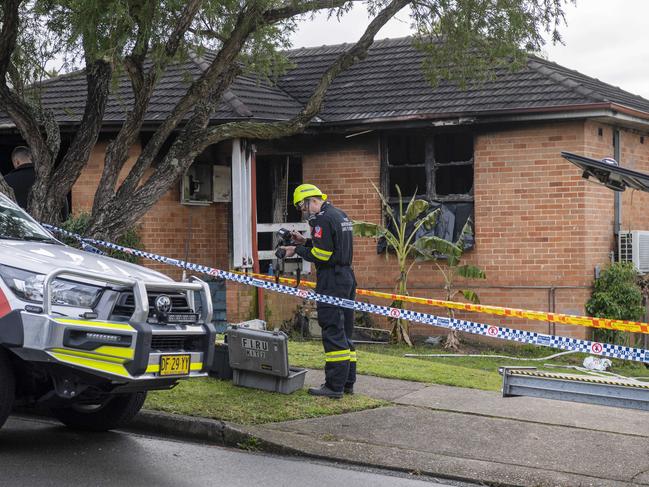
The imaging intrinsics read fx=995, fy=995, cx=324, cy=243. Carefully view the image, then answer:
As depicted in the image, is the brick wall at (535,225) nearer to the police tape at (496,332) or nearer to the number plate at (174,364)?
the police tape at (496,332)

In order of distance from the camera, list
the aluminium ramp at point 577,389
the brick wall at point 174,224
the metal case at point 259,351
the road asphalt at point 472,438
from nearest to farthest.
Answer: the aluminium ramp at point 577,389
the road asphalt at point 472,438
the metal case at point 259,351
the brick wall at point 174,224

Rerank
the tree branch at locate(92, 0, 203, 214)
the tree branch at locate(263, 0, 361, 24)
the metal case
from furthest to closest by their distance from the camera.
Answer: the tree branch at locate(263, 0, 361, 24) → the tree branch at locate(92, 0, 203, 214) → the metal case

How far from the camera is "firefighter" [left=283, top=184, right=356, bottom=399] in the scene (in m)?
8.77

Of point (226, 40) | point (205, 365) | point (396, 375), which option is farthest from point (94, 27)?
point (396, 375)

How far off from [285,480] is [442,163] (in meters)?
9.17

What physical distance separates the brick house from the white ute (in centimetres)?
707

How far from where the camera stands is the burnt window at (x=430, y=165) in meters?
15.0

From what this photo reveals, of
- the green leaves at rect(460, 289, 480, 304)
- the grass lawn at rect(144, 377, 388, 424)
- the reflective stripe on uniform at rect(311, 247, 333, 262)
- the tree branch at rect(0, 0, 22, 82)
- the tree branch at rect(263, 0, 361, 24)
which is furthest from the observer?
the green leaves at rect(460, 289, 480, 304)

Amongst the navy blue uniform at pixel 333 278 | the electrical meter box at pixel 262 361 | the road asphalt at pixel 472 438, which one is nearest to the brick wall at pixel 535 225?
the road asphalt at pixel 472 438

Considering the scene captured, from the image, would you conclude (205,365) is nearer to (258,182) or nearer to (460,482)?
(460,482)

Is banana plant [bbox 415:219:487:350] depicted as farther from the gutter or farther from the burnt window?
the gutter

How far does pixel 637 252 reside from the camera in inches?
577

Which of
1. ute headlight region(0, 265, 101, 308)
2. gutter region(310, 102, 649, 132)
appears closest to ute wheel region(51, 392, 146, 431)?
ute headlight region(0, 265, 101, 308)

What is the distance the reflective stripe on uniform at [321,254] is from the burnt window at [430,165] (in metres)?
6.45
